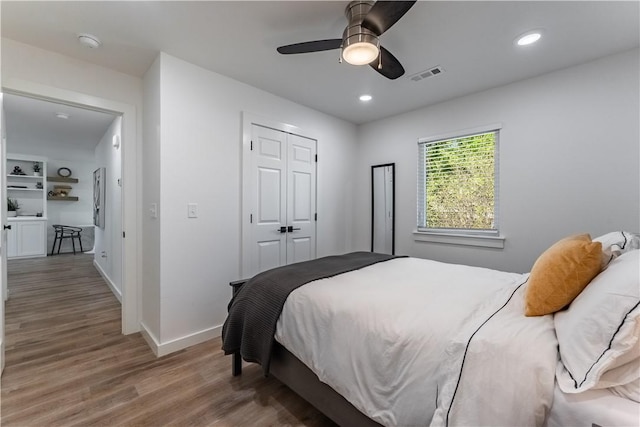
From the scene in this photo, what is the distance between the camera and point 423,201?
3.48 meters

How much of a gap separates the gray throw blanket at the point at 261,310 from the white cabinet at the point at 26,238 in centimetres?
702

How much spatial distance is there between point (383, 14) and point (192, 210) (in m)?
2.08

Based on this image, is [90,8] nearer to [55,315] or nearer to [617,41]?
[55,315]

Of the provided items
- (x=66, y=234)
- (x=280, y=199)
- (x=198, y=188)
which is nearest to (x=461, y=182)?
(x=280, y=199)

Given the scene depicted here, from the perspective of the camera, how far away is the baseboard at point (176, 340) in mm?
2285

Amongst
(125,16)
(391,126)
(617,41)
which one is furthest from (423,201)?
(125,16)

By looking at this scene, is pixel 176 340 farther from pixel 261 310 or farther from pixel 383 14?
pixel 383 14

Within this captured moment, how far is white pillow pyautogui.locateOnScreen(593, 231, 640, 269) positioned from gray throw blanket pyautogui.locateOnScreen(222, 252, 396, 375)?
1374 millimetres

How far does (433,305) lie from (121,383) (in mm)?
2161

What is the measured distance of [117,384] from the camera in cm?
189

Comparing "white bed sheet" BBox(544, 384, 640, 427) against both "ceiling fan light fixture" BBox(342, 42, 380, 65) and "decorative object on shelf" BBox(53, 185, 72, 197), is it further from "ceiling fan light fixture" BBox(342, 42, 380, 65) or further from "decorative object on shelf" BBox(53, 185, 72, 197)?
"decorative object on shelf" BBox(53, 185, 72, 197)

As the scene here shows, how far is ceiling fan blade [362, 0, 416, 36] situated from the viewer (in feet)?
4.45

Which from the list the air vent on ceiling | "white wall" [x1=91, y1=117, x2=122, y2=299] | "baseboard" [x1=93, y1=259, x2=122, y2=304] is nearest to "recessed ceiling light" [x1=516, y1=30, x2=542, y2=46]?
the air vent on ceiling

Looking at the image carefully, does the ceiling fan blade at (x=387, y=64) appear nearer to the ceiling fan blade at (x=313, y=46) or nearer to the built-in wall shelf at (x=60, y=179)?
the ceiling fan blade at (x=313, y=46)
